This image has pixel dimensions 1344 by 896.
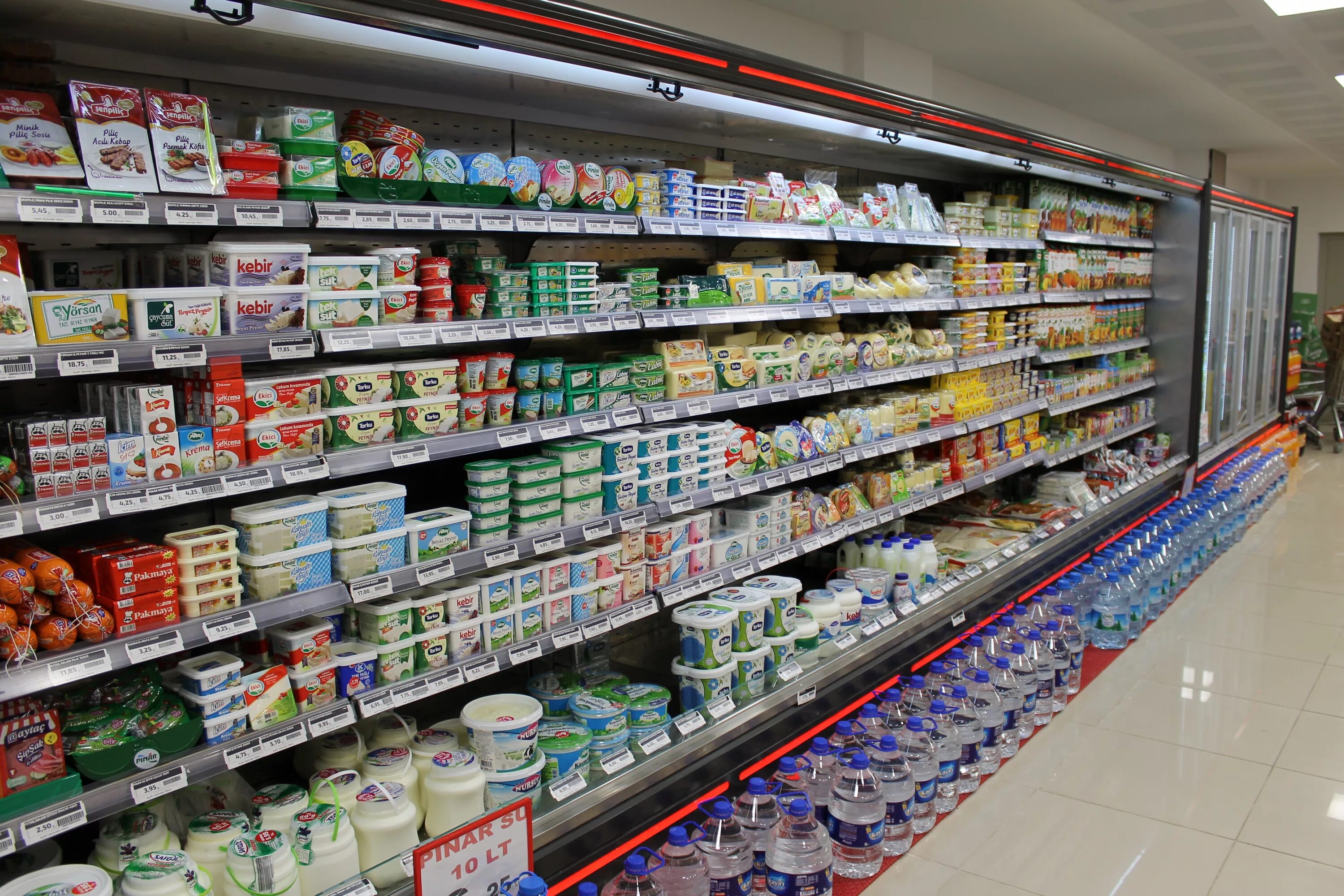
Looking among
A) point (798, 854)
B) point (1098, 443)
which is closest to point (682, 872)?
point (798, 854)

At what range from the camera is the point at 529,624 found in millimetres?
2959

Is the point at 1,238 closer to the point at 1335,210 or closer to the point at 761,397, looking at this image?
the point at 761,397

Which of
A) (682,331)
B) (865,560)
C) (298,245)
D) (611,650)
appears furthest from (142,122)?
(865,560)

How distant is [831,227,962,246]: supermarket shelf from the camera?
163 inches

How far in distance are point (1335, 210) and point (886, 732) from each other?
655 inches

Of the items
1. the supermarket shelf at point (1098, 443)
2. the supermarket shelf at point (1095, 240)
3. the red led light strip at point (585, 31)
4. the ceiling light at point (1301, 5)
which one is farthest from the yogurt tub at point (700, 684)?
the ceiling light at point (1301, 5)

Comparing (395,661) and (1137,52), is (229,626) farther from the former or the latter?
(1137,52)

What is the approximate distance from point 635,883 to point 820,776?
1.04 meters

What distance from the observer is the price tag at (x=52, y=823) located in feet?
6.12

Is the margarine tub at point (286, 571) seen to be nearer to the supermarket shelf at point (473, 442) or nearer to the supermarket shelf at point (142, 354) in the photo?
the supermarket shelf at point (473, 442)

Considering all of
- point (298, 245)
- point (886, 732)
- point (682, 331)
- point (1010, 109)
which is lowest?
point (886, 732)

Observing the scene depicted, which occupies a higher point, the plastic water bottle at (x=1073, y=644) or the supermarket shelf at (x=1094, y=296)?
the supermarket shelf at (x=1094, y=296)

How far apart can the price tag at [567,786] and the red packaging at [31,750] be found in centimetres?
122

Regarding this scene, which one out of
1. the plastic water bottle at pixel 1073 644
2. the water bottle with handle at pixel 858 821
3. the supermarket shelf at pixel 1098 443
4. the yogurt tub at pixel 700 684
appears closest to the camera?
the water bottle with handle at pixel 858 821
